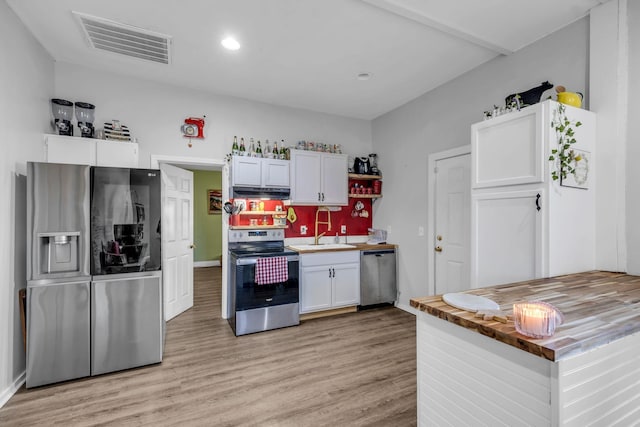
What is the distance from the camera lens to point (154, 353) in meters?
2.67

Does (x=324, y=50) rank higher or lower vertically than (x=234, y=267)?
higher

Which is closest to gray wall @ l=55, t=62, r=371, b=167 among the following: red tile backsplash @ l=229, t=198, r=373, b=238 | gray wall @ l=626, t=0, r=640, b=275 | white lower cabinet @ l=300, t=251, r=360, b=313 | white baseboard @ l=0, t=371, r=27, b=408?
red tile backsplash @ l=229, t=198, r=373, b=238

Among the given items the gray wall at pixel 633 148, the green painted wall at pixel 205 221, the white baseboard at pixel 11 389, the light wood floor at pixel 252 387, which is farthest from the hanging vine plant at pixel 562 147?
the green painted wall at pixel 205 221

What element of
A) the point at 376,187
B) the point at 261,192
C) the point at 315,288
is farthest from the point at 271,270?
the point at 376,187

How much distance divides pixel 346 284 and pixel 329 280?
28cm

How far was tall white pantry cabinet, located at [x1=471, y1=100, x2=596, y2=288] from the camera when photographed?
1969 millimetres

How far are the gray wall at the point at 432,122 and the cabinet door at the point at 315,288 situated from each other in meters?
1.18

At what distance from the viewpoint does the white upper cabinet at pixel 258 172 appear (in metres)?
3.68

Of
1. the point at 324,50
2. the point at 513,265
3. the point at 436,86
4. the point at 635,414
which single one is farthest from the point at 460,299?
the point at 436,86

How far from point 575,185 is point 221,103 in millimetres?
3857

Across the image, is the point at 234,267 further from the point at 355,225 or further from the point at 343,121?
the point at 343,121

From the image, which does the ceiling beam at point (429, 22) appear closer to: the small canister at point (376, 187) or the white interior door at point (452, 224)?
the white interior door at point (452, 224)

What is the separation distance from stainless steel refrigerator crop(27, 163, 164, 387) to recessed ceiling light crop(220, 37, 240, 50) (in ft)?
4.53

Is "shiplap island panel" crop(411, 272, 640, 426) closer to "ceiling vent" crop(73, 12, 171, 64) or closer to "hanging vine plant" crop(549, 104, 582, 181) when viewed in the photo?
"hanging vine plant" crop(549, 104, 582, 181)
